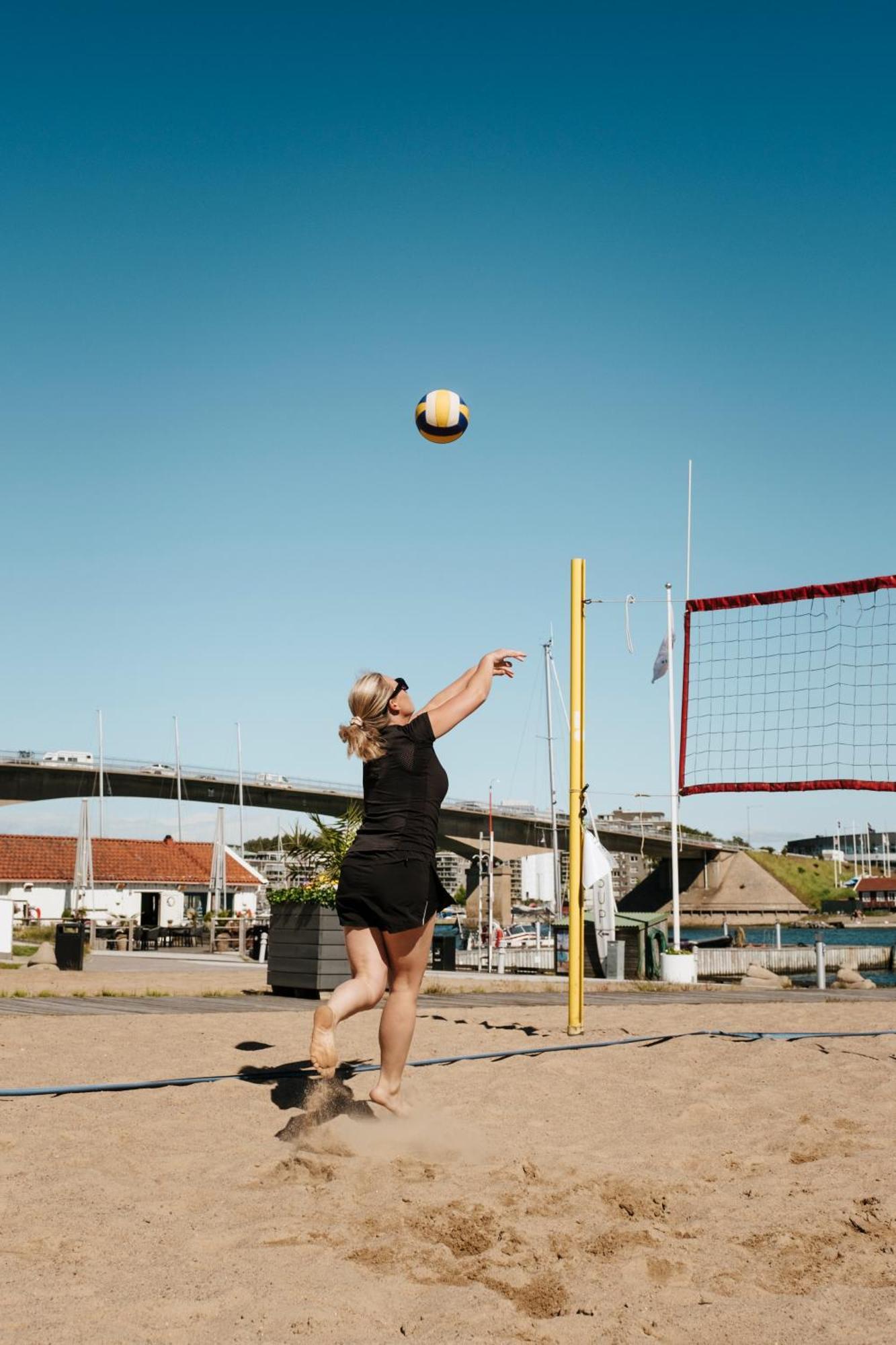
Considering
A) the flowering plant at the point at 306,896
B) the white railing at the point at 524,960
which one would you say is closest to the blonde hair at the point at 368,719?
the flowering plant at the point at 306,896

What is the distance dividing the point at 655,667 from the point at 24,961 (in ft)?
39.9

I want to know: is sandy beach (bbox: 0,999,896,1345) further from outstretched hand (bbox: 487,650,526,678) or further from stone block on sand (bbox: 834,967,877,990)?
stone block on sand (bbox: 834,967,877,990)

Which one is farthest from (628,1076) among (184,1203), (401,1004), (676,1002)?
(676,1002)

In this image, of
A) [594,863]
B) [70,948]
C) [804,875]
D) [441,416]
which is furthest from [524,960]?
[804,875]

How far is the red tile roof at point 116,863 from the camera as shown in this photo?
189ft

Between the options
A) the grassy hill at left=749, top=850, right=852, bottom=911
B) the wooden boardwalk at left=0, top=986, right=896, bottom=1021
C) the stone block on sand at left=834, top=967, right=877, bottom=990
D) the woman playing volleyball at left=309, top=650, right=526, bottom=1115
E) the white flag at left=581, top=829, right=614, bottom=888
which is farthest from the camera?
the grassy hill at left=749, top=850, right=852, bottom=911

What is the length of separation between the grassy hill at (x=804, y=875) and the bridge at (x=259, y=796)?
25.9 meters

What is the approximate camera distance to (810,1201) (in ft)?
10.4

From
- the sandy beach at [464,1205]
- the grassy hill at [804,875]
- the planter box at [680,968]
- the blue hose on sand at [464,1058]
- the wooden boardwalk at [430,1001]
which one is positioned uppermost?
the sandy beach at [464,1205]

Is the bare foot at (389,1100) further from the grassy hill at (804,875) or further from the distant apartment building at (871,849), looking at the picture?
the distant apartment building at (871,849)

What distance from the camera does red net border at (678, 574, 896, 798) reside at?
8.15m

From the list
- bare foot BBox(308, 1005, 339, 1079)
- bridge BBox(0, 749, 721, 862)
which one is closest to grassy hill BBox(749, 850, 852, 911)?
bridge BBox(0, 749, 721, 862)

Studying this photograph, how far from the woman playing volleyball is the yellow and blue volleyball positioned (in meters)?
3.68

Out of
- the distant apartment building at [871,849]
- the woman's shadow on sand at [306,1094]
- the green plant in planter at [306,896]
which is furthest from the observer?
the distant apartment building at [871,849]
